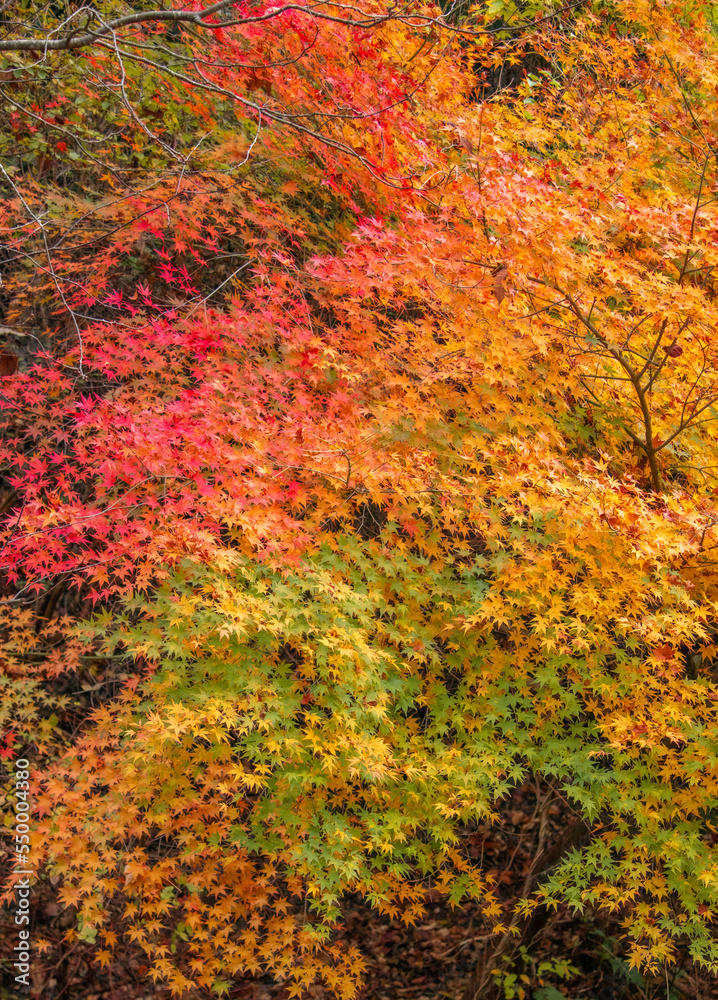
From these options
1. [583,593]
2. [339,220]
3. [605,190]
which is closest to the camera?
[583,593]

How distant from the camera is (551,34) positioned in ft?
20.5

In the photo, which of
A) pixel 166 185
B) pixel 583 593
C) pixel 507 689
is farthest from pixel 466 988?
pixel 166 185

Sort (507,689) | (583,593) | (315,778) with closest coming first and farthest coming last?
1. (315,778)
2. (583,593)
3. (507,689)

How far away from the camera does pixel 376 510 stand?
4695mm

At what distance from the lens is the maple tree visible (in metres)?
3.45

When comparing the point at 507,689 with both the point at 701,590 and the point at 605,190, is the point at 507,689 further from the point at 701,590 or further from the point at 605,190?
the point at 605,190

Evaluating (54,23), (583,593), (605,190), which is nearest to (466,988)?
(583,593)

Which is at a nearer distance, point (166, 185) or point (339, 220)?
point (166, 185)

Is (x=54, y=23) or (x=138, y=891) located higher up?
(x=54, y=23)

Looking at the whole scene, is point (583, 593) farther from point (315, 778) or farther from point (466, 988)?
point (466, 988)

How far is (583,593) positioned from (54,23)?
5.66 m

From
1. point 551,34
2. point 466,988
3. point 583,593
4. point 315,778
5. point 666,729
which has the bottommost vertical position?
point 466,988

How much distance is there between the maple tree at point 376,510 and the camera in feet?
11.3

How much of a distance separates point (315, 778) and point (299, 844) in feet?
1.28
